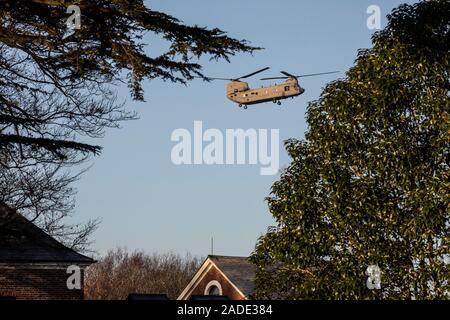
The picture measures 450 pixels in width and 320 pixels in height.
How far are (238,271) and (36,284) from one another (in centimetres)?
1604

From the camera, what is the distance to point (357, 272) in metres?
23.6

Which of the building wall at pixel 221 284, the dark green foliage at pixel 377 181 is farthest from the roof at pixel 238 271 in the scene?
the dark green foliage at pixel 377 181

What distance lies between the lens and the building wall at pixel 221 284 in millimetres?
50531

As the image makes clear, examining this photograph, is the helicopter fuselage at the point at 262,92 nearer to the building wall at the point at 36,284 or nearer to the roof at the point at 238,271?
the roof at the point at 238,271

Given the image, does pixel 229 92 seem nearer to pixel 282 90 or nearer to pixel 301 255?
pixel 282 90

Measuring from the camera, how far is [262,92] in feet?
184

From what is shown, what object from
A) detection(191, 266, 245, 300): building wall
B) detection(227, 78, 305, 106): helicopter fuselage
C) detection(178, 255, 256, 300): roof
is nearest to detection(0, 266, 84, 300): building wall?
detection(178, 255, 256, 300): roof

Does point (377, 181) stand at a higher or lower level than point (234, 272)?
higher

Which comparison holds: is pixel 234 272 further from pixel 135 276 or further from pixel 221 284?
pixel 135 276

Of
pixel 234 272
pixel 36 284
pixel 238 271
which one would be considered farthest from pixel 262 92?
pixel 36 284

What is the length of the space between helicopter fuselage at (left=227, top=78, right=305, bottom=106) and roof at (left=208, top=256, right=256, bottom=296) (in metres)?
11.3

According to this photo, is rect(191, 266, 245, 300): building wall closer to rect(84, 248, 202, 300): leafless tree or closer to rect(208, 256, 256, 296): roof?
rect(208, 256, 256, 296): roof

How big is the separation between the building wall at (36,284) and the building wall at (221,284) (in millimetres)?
12567
